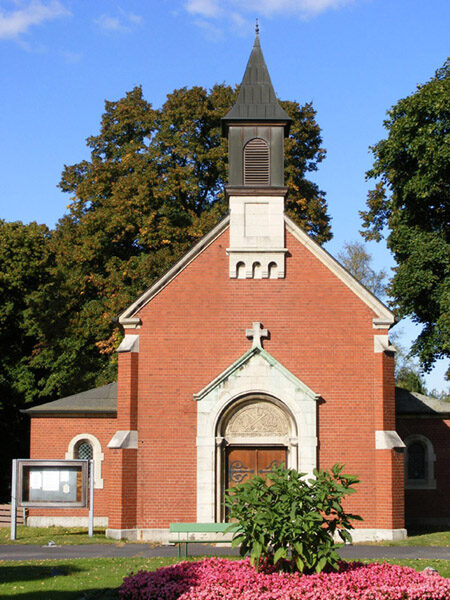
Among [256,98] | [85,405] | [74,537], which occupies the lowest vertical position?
[74,537]

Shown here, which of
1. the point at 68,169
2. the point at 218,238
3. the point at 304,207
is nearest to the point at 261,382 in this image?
the point at 218,238

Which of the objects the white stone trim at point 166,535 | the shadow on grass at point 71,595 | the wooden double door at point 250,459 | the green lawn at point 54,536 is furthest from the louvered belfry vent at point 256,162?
the shadow on grass at point 71,595

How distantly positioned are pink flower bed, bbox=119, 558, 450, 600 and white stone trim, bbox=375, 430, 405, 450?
853 centimetres

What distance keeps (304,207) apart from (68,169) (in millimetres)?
13079

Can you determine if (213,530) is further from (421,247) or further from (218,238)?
(421,247)

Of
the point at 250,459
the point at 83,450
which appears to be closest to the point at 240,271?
the point at 250,459

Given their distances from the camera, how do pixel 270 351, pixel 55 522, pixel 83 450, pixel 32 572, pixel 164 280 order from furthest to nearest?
pixel 83 450 → pixel 55 522 → pixel 164 280 → pixel 270 351 → pixel 32 572

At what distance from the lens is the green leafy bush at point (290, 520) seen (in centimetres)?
1141

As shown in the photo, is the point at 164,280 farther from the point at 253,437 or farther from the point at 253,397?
the point at 253,437

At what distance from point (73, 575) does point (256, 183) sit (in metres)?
12.5

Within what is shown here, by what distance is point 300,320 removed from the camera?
71.9 feet

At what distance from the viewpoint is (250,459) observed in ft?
70.4

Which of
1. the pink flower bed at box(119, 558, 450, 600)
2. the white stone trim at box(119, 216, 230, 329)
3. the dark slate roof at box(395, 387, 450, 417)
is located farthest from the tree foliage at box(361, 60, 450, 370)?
the pink flower bed at box(119, 558, 450, 600)

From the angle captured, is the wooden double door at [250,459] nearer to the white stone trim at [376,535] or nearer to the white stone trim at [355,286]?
the white stone trim at [376,535]
